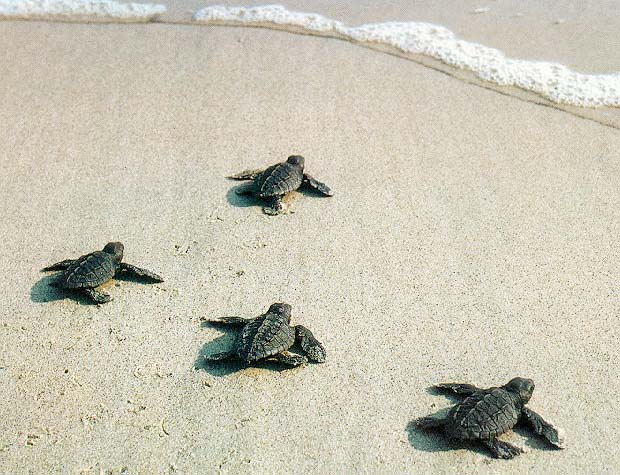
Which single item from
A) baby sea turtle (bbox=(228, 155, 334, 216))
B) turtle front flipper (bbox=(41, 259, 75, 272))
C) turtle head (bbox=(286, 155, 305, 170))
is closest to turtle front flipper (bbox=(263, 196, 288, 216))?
baby sea turtle (bbox=(228, 155, 334, 216))

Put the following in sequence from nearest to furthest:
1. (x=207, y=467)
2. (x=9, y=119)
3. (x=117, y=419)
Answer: (x=207, y=467) < (x=117, y=419) < (x=9, y=119)

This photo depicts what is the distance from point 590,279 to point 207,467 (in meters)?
2.53

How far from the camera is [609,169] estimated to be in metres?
5.04

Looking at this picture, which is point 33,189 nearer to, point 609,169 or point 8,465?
point 8,465

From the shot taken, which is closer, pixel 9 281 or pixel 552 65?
pixel 9 281

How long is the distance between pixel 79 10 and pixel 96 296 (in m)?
4.77

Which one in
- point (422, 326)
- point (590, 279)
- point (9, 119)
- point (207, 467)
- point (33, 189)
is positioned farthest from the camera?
point (9, 119)

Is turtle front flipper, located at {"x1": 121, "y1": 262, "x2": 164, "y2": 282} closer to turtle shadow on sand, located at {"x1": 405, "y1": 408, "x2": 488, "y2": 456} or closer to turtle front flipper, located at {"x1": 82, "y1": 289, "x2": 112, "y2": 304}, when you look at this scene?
turtle front flipper, located at {"x1": 82, "y1": 289, "x2": 112, "y2": 304}

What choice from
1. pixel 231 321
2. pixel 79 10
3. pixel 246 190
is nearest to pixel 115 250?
pixel 231 321

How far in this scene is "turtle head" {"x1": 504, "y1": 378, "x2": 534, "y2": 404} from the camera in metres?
3.23

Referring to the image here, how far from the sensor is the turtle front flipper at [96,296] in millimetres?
3945

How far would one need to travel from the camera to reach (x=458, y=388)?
3357 mm

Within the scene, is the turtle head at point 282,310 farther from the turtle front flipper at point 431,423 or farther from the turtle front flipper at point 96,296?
the turtle front flipper at point 96,296

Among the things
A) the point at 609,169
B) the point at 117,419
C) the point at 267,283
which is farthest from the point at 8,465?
the point at 609,169
